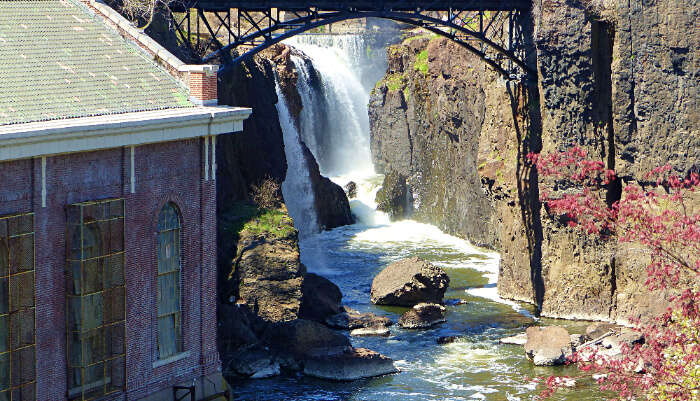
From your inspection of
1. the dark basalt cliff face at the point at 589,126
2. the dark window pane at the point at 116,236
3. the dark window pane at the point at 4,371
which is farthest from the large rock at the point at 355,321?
the dark window pane at the point at 4,371

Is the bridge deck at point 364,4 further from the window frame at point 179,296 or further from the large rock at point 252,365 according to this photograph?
the window frame at point 179,296

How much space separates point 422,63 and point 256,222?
22236mm

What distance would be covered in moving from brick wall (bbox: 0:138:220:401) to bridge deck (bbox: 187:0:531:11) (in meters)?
15.5

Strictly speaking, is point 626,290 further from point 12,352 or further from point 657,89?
point 12,352

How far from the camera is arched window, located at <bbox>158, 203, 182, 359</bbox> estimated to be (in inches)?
1184

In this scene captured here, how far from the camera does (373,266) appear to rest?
56.7 metres

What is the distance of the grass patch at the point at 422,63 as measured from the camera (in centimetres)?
6650

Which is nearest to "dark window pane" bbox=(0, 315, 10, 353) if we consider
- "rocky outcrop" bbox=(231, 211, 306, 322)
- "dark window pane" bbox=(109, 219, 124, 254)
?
"dark window pane" bbox=(109, 219, 124, 254)

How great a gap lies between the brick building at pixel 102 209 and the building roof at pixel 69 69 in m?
0.04

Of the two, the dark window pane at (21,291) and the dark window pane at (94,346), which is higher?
the dark window pane at (21,291)

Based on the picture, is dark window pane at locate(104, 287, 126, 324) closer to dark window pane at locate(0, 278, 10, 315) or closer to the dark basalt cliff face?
dark window pane at locate(0, 278, 10, 315)

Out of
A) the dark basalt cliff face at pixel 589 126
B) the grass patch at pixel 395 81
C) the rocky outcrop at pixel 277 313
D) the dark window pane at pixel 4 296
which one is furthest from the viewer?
the grass patch at pixel 395 81

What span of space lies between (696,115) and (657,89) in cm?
162

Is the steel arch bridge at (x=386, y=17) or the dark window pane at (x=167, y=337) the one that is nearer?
the dark window pane at (x=167, y=337)
